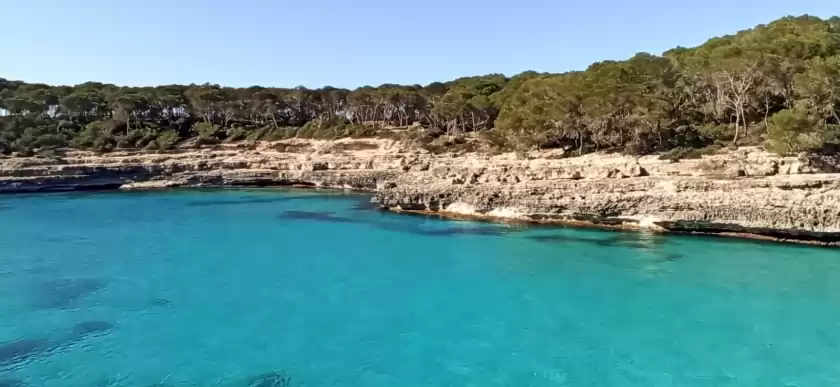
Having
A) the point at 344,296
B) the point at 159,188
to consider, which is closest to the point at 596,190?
the point at 344,296

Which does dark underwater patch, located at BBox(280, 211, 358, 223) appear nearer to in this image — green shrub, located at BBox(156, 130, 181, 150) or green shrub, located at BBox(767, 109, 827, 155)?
green shrub, located at BBox(767, 109, 827, 155)

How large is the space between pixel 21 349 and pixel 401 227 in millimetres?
18151

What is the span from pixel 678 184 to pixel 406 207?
49.4 ft

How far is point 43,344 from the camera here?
1439 cm

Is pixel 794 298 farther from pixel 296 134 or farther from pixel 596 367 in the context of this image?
pixel 296 134

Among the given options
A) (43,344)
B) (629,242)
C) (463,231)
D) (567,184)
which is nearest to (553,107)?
(567,184)

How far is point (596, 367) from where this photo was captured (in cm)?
1278

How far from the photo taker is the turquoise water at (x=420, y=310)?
12.7m

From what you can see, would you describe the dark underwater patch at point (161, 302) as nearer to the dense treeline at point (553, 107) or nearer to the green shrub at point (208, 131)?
the dense treeline at point (553, 107)

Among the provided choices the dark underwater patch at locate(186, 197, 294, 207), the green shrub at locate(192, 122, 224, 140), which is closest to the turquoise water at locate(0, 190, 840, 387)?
the dark underwater patch at locate(186, 197, 294, 207)

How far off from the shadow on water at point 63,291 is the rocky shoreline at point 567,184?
58.7 feet

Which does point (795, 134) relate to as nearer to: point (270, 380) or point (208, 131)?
point (270, 380)

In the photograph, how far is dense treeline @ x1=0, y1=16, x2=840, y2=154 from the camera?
101ft

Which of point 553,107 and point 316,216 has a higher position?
point 553,107
